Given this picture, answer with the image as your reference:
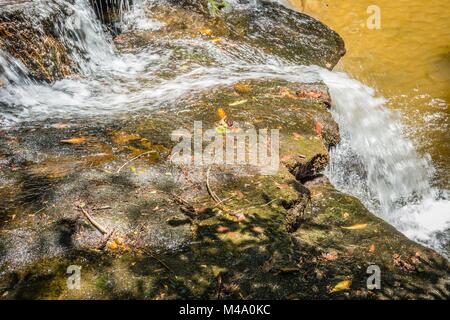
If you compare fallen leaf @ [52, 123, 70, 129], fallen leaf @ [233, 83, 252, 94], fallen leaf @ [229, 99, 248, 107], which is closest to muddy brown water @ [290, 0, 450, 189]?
fallen leaf @ [233, 83, 252, 94]

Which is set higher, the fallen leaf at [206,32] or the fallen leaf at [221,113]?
the fallen leaf at [206,32]

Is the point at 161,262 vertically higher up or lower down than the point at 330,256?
higher up

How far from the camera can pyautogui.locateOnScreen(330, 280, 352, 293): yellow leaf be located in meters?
2.71

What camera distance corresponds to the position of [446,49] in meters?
7.94

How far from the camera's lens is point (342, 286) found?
2.75 meters

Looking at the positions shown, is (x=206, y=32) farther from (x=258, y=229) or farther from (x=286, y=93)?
(x=258, y=229)

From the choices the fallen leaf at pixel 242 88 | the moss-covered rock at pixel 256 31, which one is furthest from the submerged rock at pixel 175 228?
the moss-covered rock at pixel 256 31

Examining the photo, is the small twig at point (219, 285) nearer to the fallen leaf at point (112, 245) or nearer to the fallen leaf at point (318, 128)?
the fallen leaf at point (112, 245)

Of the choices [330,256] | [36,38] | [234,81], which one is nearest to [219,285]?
[330,256]

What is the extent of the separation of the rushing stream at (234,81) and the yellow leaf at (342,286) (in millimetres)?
2145

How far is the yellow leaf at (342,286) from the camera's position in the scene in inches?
107

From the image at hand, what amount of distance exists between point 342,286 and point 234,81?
140 inches

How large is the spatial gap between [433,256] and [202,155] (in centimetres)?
239

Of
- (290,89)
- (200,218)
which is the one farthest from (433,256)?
(290,89)
